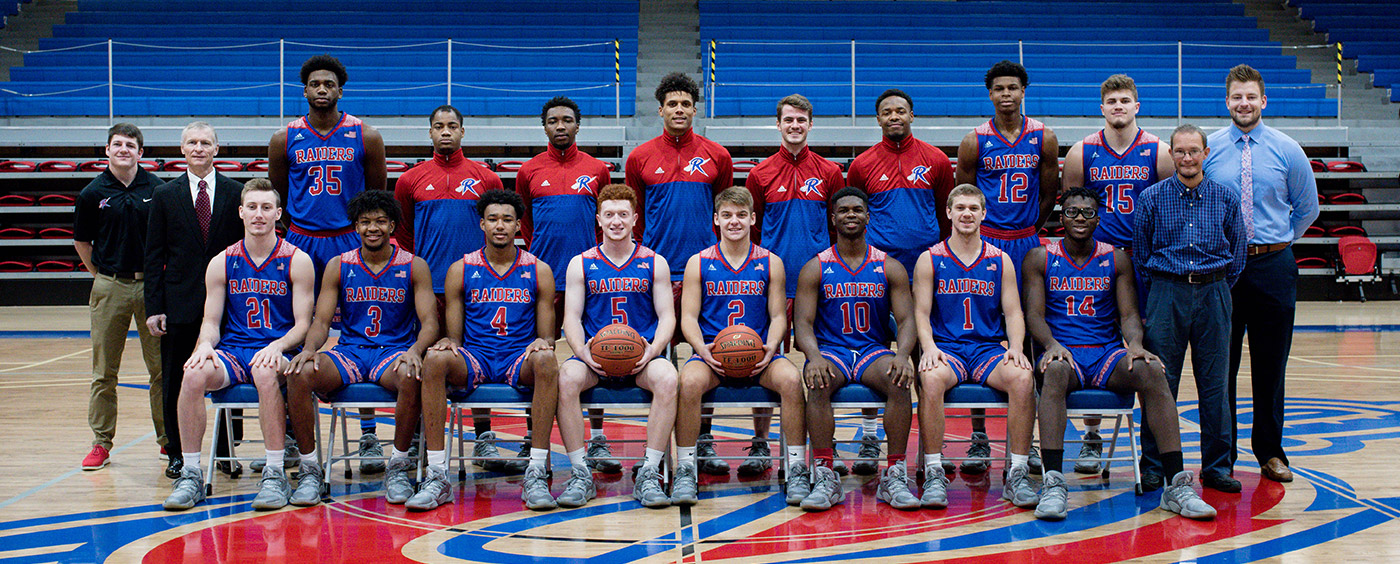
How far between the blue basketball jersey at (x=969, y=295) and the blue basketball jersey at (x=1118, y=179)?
0.62 metres

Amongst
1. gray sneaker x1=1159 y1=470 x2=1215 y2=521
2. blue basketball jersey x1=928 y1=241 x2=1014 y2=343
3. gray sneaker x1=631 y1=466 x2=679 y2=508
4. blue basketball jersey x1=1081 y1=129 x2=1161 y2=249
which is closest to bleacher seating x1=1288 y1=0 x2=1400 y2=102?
blue basketball jersey x1=1081 y1=129 x2=1161 y2=249

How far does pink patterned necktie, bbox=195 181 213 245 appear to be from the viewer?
474 centimetres

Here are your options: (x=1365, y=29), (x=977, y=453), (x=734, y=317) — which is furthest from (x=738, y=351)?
(x=1365, y=29)

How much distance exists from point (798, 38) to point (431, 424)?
12390mm

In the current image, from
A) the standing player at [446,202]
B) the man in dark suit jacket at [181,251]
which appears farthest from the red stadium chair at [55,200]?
the standing player at [446,202]

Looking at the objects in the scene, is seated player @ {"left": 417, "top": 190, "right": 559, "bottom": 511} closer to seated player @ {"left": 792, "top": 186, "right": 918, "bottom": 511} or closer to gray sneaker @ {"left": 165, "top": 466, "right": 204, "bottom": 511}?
gray sneaker @ {"left": 165, "top": 466, "right": 204, "bottom": 511}

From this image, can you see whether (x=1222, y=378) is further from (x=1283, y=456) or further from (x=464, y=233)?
(x=464, y=233)

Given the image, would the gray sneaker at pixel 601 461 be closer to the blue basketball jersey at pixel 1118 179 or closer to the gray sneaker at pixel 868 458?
the gray sneaker at pixel 868 458

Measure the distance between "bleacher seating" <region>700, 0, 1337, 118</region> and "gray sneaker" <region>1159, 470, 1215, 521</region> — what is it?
952cm

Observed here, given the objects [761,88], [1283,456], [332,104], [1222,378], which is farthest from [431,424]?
[761,88]

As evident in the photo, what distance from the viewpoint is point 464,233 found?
5.01m

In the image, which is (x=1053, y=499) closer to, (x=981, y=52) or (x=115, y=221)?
(x=115, y=221)

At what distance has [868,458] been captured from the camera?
4.82 m

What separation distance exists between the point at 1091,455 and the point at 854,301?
1447mm
